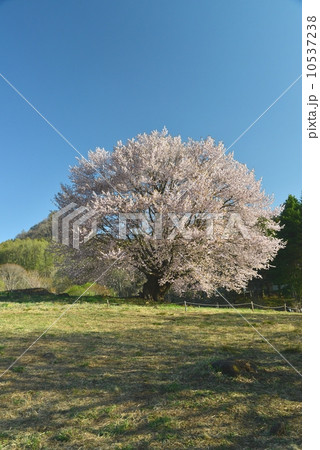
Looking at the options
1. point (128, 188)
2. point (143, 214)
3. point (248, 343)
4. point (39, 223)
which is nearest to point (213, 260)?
point (143, 214)

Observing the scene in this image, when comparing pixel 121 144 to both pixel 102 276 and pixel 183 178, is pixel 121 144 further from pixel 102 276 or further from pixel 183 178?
pixel 102 276

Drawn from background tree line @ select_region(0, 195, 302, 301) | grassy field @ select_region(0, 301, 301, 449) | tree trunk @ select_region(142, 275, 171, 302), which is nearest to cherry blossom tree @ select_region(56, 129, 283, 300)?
tree trunk @ select_region(142, 275, 171, 302)

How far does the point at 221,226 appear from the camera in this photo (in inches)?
863

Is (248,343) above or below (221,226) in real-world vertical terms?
below

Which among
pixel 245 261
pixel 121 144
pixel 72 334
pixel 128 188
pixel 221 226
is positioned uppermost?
pixel 121 144

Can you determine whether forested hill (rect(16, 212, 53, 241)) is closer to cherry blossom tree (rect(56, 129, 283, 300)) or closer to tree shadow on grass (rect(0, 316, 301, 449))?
cherry blossom tree (rect(56, 129, 283, 300))

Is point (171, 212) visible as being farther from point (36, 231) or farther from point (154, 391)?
point (36, 231)

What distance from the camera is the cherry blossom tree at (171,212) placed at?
20.5 m

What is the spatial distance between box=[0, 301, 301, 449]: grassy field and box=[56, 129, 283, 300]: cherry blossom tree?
11276mm

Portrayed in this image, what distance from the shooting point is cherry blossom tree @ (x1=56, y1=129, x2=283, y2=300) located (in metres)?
20.5

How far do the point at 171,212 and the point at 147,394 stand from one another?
15443 mm

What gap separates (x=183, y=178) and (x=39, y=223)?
69.8 m

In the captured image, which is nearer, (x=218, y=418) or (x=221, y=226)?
(x=218, y=418)

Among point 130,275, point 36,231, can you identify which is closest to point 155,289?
point 130,275
